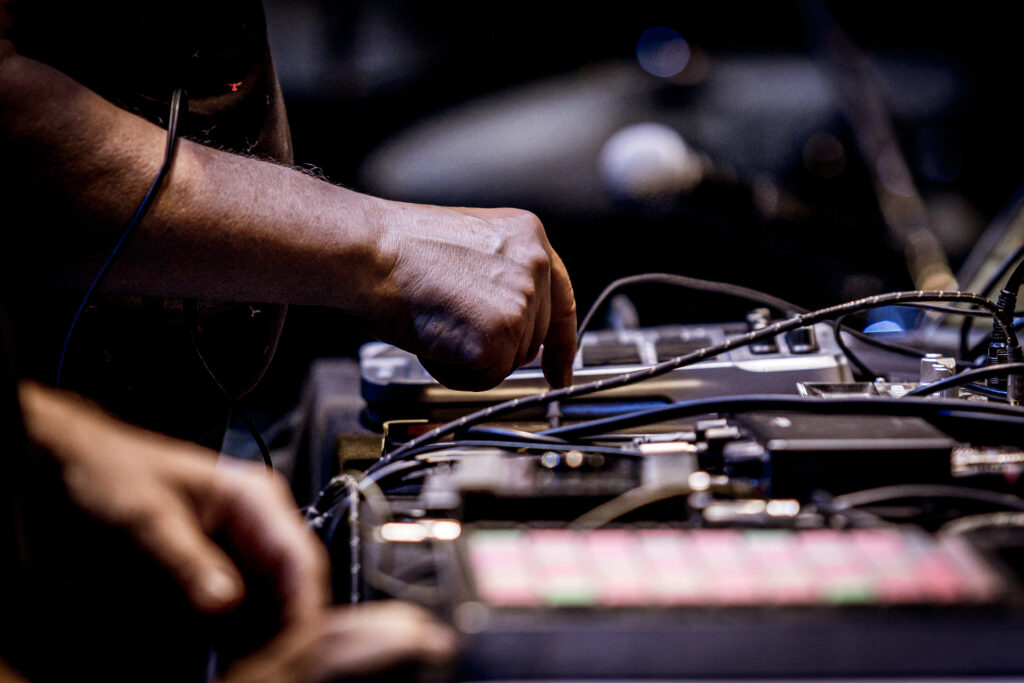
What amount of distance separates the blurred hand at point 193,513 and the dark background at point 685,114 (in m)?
1.97

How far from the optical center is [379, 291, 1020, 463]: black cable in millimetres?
526

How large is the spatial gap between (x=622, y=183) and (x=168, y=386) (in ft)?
5.93

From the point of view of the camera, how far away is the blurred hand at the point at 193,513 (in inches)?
10.2

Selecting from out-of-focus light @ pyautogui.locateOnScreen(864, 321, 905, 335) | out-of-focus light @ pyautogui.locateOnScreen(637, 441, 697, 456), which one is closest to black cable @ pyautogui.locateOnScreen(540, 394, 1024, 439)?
out-of-focus light @ pyautogui.locateOnScreen(637, 441, 697, 456)

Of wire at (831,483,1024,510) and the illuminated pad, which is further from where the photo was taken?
wire at (831,483,1024,510)

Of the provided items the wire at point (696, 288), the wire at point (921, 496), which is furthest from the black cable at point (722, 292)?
the wire at point (921, 496)

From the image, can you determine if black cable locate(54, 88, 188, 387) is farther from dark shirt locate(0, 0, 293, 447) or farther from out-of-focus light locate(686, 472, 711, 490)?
out-of-focus light locate(686, 472, 711, 490)

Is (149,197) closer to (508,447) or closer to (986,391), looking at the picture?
(508,447)

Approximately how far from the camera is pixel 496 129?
2602 millimetres

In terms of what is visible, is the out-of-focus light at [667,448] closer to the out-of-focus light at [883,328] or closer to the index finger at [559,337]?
the index finger at [559,337]

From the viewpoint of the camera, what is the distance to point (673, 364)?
58 centimetres

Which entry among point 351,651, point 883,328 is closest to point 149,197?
point 351,651

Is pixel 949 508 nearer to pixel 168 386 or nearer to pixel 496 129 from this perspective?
pixel 168 386

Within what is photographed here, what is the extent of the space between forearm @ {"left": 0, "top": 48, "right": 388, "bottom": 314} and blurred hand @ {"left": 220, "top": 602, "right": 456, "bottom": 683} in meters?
0.42
